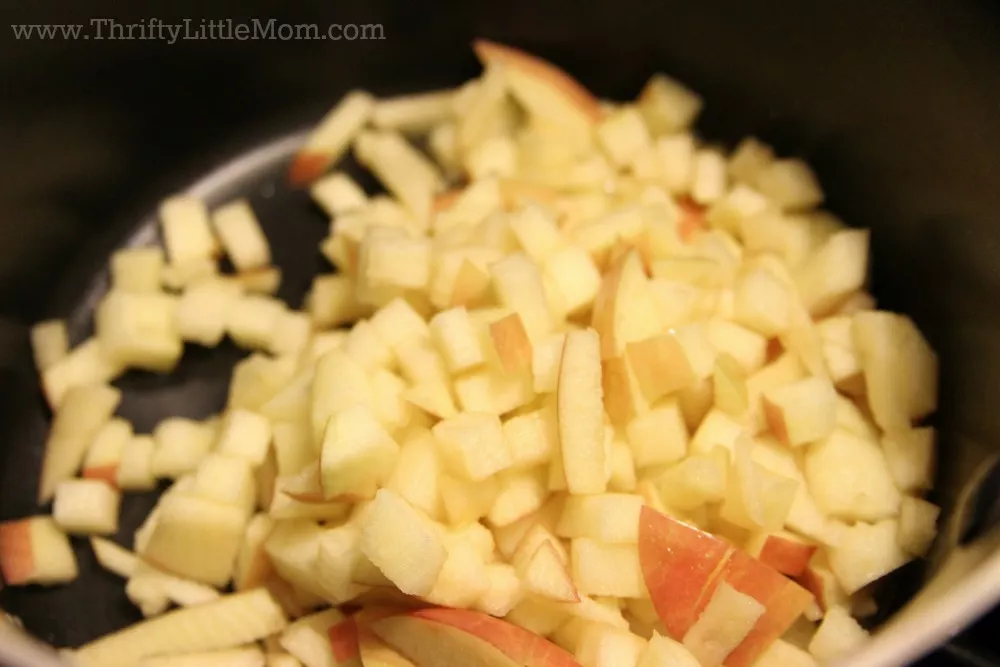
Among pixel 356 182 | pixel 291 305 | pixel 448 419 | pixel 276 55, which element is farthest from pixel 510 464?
pixel 276 55

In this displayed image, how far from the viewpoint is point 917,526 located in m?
0.99

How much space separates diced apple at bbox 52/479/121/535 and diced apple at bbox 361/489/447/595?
0.47m

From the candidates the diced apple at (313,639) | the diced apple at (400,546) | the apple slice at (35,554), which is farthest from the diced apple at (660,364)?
the apple slice at (35,554)

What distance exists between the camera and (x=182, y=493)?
1.08 m

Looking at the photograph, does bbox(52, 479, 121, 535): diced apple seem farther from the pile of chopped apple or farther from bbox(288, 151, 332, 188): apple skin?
→ bbox(288, 151, 332, 188): apple skin

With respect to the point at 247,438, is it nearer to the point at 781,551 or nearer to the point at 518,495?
the point at 518,495

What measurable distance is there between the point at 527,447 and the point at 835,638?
1.30 feet

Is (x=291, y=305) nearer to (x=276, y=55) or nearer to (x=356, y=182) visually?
(x=356, y=182)

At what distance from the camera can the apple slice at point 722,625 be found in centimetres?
88

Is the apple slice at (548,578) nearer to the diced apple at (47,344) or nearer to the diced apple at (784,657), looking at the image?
the diced apple at (784,657)

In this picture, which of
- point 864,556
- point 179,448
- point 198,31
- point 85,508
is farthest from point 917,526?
point 198,31

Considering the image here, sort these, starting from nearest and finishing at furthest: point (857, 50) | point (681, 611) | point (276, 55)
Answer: point (681, 611) → point (857, 50) → point (276, 55)

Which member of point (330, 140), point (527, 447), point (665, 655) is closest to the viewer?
point (665, 655)

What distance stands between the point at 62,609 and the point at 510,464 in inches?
25.2
